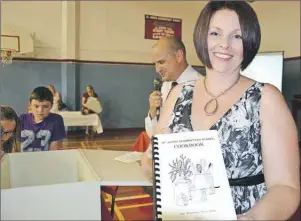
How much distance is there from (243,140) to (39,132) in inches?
42.7

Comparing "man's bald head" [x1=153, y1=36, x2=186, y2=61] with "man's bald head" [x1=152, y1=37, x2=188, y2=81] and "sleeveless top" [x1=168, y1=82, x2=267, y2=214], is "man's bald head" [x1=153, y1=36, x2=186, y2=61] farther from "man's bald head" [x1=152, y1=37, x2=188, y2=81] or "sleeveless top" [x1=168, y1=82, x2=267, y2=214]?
"sleeveless top" [x1=168, y1=82, x2=267, y2=214]

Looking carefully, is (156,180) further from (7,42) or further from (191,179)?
(7,42)

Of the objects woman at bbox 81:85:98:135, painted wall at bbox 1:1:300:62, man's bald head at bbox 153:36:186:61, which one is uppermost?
painted wall at bbox 1:1:300:62

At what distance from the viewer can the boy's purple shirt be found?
1.38m

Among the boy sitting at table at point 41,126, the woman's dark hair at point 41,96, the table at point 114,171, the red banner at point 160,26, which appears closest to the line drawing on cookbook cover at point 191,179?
the table at point 114,171

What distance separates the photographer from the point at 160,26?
5801 mm

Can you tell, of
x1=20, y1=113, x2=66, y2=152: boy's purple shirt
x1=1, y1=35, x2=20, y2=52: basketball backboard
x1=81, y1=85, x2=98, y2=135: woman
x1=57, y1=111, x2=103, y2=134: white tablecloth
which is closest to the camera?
x1=1, y1=35, x2=20, y2=52: basketball backboard

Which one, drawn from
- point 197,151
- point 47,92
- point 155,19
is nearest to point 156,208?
point 197,151

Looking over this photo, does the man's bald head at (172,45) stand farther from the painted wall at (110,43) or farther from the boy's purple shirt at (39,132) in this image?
the painted wall at (110,43)

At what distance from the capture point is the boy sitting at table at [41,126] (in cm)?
139

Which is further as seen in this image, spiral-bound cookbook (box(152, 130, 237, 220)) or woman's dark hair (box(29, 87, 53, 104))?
woman's dark hair (box(29, 87, 53, 104))

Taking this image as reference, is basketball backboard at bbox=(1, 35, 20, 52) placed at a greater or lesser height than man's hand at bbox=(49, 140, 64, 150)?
greater

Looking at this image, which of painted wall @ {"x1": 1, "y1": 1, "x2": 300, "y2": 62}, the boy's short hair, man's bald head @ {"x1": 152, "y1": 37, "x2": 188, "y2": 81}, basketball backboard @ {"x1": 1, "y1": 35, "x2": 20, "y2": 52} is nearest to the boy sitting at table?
the boy's short hair

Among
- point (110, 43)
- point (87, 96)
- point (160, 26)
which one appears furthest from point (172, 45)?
point (160, 26)
